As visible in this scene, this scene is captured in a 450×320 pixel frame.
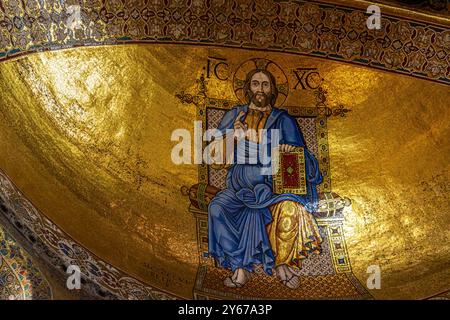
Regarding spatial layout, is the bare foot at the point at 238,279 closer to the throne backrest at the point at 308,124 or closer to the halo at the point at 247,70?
the throne backrest at the point at 308,124

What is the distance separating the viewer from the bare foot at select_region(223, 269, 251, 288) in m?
11.5

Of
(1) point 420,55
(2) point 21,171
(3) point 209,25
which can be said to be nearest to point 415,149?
(1) point 420,55

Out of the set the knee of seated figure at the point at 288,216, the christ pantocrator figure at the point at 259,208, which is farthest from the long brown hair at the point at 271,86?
the knee of seated figure at the point at 288,216

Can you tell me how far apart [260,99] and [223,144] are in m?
0.74

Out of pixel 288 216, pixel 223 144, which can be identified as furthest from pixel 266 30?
pixel 288 216

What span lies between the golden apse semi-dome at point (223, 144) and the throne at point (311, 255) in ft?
0.06

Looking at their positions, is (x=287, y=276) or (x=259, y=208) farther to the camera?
(x=259, y=208)

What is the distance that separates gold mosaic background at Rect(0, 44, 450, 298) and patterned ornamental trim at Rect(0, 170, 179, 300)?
0.39 feet

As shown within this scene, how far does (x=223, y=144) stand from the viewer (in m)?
12.3

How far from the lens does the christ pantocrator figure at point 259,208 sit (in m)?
11.8

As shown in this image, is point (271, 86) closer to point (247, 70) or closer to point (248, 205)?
point (247, 70)

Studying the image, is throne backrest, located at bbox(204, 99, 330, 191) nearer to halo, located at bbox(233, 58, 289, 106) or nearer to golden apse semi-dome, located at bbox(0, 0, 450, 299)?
golden apse semi-dome, located at bbox(0, 0, 450, 299)
